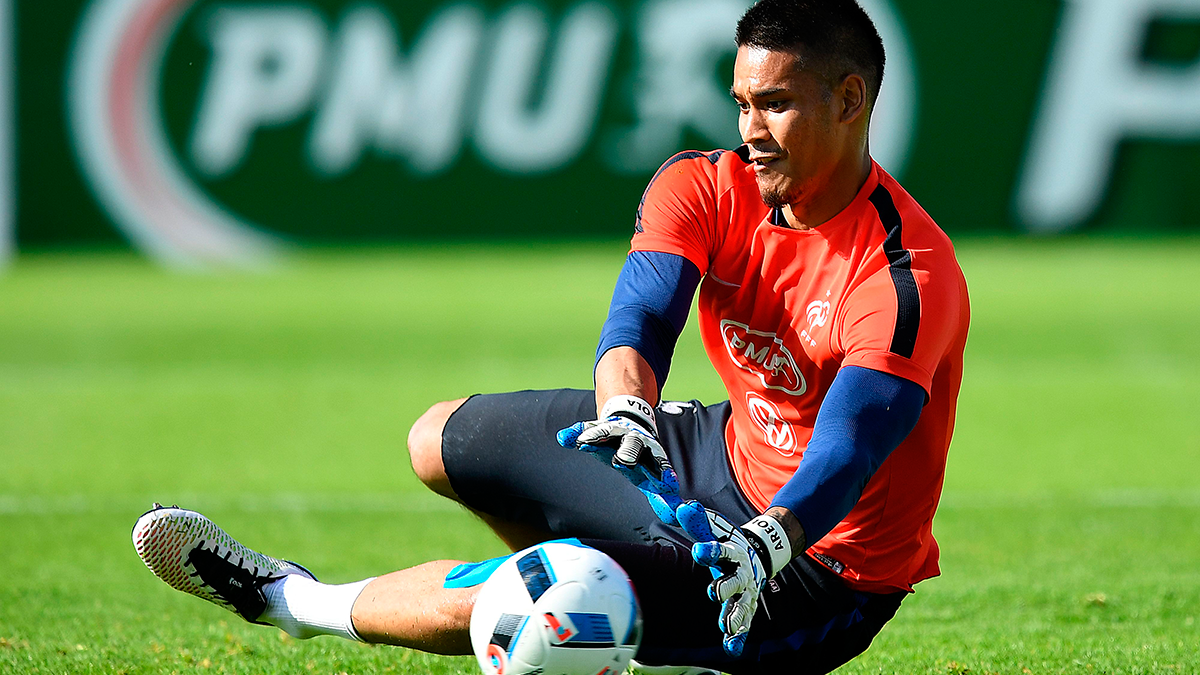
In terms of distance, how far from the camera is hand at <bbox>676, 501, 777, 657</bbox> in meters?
3.09

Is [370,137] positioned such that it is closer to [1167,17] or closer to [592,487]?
[1167,17]

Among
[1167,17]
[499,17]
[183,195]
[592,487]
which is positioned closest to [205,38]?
[183,195]

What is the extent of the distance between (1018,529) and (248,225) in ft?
43.2

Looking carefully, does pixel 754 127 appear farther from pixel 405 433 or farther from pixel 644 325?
pixel 405 433

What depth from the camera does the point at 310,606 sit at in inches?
157

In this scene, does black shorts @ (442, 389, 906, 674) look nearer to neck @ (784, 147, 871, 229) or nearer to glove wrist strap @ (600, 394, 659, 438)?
glove wrist strap @ (600, 394, 659, 438)

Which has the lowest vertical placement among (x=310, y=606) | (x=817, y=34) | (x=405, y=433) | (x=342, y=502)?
(x=405, y=433)

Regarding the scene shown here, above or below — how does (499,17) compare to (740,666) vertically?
above

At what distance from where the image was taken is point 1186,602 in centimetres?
515

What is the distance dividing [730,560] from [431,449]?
1.56 meters

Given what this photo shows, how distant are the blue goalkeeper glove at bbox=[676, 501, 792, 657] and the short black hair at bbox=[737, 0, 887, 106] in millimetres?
1320

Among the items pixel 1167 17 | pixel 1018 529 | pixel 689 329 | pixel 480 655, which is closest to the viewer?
pixel 480 655

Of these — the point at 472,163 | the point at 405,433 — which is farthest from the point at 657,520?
the point at 472,163

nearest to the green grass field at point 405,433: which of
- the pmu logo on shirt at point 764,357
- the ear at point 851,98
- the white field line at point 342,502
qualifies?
the white field line at point 342,502
